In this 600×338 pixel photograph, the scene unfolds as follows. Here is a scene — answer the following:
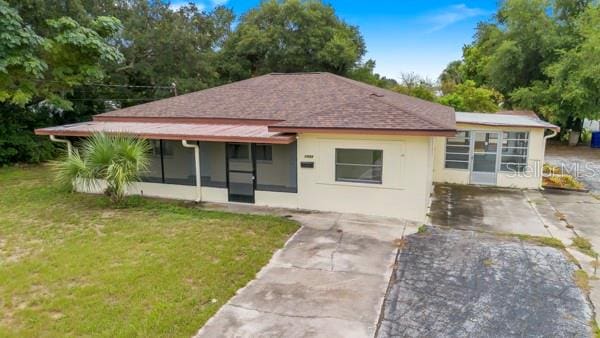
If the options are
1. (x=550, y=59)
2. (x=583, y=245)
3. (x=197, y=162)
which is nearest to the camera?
(x=583, y=245)

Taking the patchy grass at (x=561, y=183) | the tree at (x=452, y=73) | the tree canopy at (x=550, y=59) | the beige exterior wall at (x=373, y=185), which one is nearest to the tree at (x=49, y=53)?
the beige exterior wall at (x=373, y=185)

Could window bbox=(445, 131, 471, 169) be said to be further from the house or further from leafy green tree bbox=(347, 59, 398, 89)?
leafy green tree bbox=(347, 59, 398, 89)

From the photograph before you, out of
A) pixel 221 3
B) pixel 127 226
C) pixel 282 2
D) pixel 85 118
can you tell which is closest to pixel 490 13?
pixel 282 2

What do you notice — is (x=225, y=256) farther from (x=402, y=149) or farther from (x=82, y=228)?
(x=402, y=149)

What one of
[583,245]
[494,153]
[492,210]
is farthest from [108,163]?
[494,153]

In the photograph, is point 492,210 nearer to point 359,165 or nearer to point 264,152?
point 359,165

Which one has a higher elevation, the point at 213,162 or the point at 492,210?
the point at 213,162

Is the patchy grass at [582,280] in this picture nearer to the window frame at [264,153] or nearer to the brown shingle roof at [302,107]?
the brown shingle roof at [302,107]

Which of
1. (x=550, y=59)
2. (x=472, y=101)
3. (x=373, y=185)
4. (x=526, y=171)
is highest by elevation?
(x=550, y=59)
